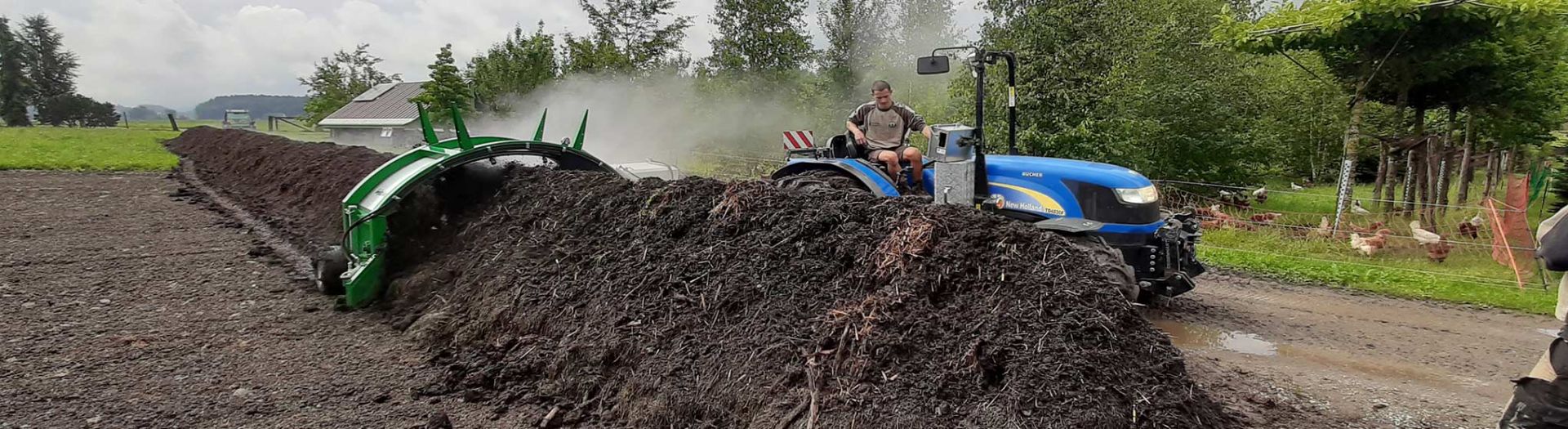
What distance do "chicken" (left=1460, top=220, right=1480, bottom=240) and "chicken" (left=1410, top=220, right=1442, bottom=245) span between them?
26 centimetres

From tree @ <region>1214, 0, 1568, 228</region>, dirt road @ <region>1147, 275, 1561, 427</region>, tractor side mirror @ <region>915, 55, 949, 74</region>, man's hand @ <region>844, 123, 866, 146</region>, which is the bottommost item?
dirt road @ <region>1147, 275, 1561, 427</region>

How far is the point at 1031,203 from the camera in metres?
5.93

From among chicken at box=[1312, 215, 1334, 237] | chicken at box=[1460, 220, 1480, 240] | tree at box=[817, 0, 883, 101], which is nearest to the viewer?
chicken at box=[1460, 220, 1480, 240]

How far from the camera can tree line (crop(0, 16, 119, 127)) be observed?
57.0m

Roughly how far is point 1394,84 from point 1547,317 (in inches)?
180

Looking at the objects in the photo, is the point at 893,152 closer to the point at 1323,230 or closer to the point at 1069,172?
the point at 1069,172

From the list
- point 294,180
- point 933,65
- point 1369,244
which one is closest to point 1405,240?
point 1369,244

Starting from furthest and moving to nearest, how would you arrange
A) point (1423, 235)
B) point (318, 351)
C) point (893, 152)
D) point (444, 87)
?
point (444, 87)
point (1423, 235)
point (893, 152)
point (318, 351)

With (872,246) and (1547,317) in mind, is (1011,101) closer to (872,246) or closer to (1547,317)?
(872,246)

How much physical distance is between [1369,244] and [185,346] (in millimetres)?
10709

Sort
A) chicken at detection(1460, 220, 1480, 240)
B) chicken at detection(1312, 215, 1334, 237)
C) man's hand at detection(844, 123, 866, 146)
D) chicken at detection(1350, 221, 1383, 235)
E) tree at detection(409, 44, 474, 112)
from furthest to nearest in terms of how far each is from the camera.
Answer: tree at detection(409, 44, 474, 112) → chicken at detection(1312, 215, 1334, 237) → chicken at detection(1350, 221, 1383, 235) → chicken at detection(1460, 220, 1480, 240) → man's hand at detection(844, 123, 866, 146)

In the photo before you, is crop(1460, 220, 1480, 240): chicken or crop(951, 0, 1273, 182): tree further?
crop(951, 0, 1273, 182): tree

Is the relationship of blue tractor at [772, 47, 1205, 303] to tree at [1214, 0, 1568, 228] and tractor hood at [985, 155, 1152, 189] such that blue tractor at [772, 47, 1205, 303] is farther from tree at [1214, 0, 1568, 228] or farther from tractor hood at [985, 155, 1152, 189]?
tree at [1214, 0, 1568, 228]

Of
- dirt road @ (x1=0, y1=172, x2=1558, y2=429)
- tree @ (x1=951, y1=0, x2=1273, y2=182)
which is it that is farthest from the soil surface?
tree @ (x1=951, y1=0, x2=1273, y2=182)
